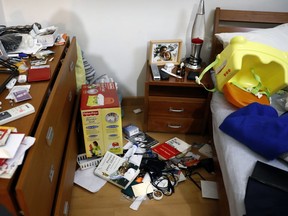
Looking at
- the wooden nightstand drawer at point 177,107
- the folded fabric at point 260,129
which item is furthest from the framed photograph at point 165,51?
the folded fabric at point 260,129

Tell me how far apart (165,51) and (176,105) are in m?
0.43

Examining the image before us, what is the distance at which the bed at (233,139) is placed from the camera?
102 centimetres

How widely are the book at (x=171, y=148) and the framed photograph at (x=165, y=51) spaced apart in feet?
1.97

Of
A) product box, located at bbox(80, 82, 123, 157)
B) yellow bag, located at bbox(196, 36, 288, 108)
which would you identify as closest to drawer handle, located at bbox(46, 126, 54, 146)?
product box, located at bbox(80, 82, 123, 157)

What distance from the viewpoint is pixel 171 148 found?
176cm

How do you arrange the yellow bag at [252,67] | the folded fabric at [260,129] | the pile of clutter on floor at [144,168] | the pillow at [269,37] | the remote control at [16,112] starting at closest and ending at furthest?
the remote control at [16,112] → the folded fabric at [260,129] → the yellow bag at [252,67] → the pile of clutter on floor at [144,168] → the pillow at [269,37]

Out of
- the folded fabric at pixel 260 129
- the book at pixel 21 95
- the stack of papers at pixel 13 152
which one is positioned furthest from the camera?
the folded fabric at pixel 260 129

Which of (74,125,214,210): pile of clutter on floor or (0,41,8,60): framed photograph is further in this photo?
(74,125,214,210): pile of clutter on floor

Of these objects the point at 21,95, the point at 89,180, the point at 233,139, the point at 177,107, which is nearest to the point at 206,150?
the point at 177,107

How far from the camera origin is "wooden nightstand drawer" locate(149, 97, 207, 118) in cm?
175

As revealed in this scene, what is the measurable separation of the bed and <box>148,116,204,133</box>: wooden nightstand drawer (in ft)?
1.09

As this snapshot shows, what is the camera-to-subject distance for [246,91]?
1.45 meters

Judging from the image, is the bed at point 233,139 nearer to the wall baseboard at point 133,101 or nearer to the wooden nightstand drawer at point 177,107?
the wooden nightstand drawer at point 177,107

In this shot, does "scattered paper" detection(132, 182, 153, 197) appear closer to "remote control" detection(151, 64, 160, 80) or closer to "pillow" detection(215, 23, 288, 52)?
"remote control" detection(151, 64, 160, 80)
